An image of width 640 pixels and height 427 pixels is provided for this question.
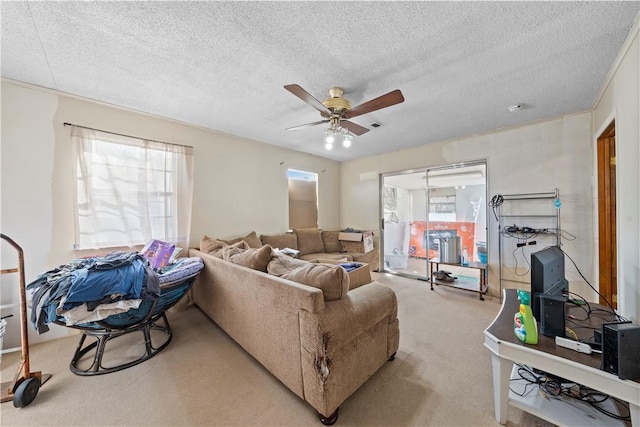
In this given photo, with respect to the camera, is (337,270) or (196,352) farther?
(196,352)

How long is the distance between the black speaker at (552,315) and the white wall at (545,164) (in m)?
2.53

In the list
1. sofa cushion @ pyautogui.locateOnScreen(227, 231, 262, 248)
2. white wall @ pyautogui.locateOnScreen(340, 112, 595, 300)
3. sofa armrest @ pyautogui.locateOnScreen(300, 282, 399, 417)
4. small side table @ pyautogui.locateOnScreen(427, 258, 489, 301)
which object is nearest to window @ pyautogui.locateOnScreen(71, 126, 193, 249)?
sofa cushion @ pyautogui.locateOnScreen(227, 231, 262, 248)

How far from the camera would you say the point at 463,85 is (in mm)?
2270

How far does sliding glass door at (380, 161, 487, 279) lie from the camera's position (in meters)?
3.84

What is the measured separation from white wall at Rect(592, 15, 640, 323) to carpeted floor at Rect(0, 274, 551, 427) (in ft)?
3.76

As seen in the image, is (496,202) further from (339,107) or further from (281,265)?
(281,265)

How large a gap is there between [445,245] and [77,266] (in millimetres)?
4532

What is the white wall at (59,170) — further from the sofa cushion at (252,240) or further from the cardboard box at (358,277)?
the cardboard box at (358,277)

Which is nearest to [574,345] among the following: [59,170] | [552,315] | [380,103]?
[552,315]

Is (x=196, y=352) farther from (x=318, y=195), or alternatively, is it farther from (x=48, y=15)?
(x=318, y=195)

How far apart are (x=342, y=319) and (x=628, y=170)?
2.38 m

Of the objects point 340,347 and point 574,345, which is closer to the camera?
point 574,345

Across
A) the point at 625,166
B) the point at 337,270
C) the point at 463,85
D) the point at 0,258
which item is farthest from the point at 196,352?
the point at 625,166

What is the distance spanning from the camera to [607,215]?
2543 mm
